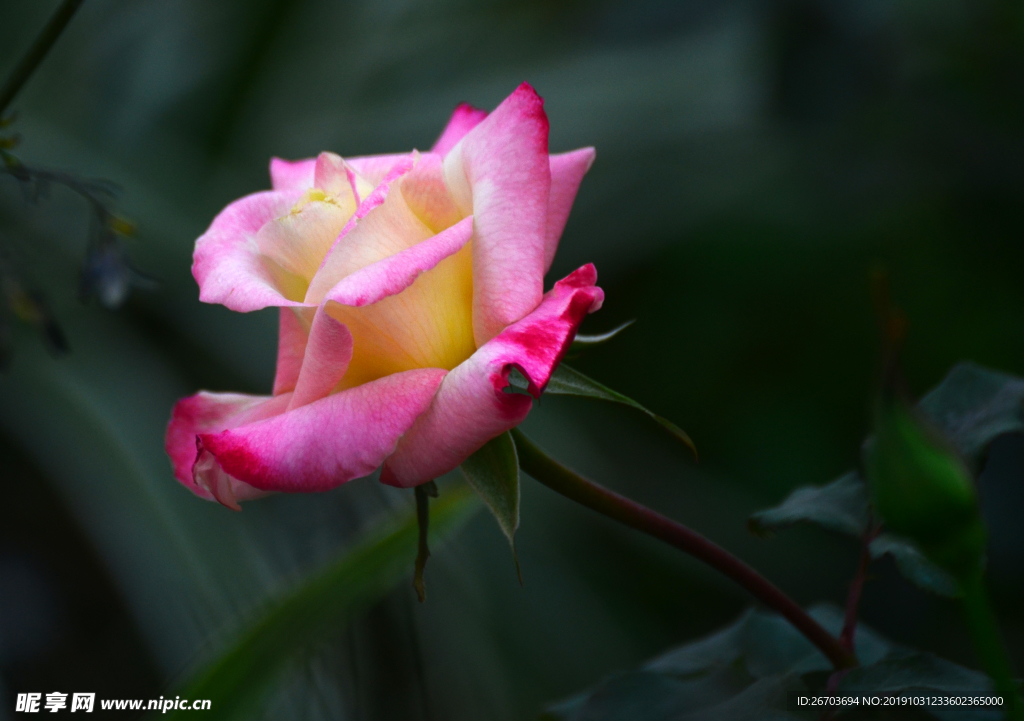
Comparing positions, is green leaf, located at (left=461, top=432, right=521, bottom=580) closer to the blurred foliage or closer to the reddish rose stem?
the reddish rose stem

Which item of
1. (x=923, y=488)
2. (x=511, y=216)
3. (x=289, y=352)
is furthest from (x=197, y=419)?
(x=923, y=488)

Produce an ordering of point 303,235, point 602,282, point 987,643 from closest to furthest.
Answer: point 987,643
point 303,235
point 602,282

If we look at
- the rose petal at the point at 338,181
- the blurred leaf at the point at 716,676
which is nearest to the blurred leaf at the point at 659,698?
the blurred leaf at the point at 716,676

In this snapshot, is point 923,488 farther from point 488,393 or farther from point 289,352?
point 289,352

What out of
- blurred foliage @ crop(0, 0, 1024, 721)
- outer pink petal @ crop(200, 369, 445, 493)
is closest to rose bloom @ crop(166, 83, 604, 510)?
outer pink petal @ crop(200, 369, 445, 493)

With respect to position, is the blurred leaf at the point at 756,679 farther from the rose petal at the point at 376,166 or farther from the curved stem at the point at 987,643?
the rose petal at the point at 376,166

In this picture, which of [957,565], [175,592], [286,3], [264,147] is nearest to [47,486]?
[175,592]
